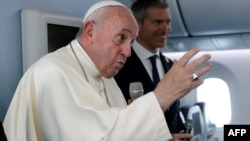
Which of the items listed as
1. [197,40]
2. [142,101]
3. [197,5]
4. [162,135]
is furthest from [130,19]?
[197,40]

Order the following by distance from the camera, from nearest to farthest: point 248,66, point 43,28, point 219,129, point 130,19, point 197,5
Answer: point 130,19
point 43,28
point 197,5
point 248,66
point 219,129

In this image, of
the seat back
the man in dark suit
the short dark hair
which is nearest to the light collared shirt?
the man in dark suit

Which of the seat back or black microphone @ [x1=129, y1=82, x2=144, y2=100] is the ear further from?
the seat back

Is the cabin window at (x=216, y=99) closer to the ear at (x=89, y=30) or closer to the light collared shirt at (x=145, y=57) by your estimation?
the light collared shirt at (x=145, y=57)

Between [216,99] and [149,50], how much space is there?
1929 mm

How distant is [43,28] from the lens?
1.95 metres

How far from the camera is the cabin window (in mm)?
4156

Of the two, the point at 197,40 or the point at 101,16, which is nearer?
the point at 101,16

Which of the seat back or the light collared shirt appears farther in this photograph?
the seat back

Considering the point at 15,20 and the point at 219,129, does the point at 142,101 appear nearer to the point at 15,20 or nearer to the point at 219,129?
the point at 15,20

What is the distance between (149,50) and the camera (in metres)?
2.50

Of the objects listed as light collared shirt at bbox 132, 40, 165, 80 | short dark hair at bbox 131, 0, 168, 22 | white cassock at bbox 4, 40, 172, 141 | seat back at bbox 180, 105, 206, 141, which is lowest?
seat back at bbox 180, 105, 206, 141

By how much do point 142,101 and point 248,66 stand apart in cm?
278

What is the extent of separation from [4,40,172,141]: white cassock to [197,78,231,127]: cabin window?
2796mm
